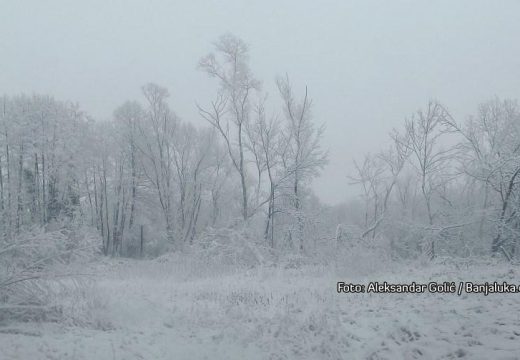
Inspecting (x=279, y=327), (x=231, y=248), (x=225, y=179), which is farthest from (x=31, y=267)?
(x=225, y=179)

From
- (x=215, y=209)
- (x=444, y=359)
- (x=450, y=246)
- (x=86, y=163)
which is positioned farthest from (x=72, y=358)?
(x=215, y=209)

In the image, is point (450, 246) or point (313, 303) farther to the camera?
point (450, 246)

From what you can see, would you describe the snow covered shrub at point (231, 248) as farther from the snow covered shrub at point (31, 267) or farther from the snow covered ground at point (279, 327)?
the snow covered shrub at point (31, 267)

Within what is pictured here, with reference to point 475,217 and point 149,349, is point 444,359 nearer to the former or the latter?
point 149,349

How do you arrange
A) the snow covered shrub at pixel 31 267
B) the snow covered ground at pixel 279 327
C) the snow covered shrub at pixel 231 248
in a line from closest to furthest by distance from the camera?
the snow covered ground at pixel 279 327 < the snow covered shrub at pixel 31 267 < the snow covered shrub at pixel 231 248

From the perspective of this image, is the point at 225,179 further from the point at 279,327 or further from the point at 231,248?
the point at 279,327

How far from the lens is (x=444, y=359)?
7.71m

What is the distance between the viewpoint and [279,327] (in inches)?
368

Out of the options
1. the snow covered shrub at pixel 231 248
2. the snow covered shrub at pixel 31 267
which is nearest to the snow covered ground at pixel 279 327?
the snow covered shrub at pixel 31 267

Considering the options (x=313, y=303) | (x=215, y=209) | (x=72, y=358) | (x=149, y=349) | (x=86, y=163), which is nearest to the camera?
(x=72, y=358)

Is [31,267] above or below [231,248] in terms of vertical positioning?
above

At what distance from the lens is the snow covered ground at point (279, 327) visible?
318 inches

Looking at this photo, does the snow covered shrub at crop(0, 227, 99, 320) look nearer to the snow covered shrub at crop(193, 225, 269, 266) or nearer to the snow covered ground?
the snow covered ground

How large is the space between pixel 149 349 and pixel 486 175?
17707 mm
